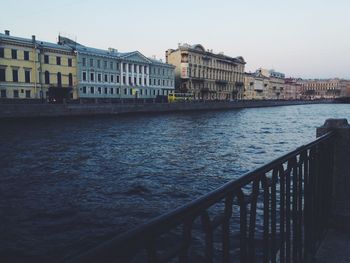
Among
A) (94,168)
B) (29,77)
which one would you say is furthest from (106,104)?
(94,168)

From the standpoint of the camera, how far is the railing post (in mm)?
3736

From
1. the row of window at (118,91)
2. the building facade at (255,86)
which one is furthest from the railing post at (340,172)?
the building facade at (255,86)

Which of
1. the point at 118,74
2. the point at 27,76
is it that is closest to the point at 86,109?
the point at 27,76

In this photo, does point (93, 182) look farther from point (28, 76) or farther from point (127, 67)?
point (127, 67)

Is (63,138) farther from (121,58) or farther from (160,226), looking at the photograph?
(121,58)

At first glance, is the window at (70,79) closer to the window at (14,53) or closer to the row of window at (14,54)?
the row of window at (14,54)

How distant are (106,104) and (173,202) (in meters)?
34.9

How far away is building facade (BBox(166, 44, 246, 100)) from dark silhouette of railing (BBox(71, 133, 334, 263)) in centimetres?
7551

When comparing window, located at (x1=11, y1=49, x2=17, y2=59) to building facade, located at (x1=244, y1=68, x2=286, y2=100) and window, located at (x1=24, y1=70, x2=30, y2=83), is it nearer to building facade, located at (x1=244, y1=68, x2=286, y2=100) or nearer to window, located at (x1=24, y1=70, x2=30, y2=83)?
window, located at (x1=24, y1=70, x2=30, y2=83)

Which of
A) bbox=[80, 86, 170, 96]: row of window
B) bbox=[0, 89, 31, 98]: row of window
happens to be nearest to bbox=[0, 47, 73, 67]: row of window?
bbox=[0, 89, 31, 98]: row of window

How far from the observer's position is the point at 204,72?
273 feet

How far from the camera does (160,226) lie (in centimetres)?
121

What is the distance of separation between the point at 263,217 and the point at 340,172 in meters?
1.86

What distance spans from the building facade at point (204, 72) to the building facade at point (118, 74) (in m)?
5.89
